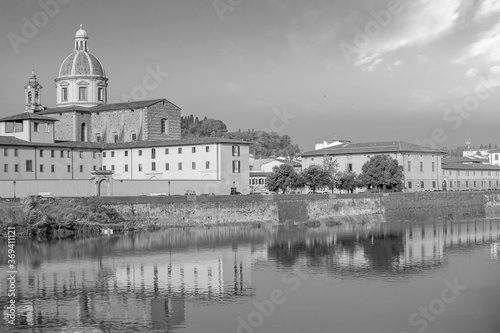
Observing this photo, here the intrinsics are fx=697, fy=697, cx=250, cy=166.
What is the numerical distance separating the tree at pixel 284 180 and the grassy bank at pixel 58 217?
886 inches

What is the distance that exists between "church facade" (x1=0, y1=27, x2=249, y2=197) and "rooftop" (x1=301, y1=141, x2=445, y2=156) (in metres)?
19.1

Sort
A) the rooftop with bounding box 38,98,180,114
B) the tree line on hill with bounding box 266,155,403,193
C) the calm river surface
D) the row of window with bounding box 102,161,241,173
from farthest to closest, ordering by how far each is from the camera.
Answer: the rooftop with bounding box 38,98,180,114 < the tree line on hill with bounding box 266,155,403,193 < the row of window with bounding box 102,161,241,173 < the calm river surface

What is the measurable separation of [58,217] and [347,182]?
3558 cm

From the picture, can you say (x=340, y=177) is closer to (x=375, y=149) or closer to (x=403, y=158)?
(x=375, y=149)

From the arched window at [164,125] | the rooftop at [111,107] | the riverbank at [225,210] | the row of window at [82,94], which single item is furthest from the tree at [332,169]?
the row of window at [82,94]

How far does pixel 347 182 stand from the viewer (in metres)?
74.8

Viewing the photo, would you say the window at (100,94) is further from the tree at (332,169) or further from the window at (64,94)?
the tree at (332,169)

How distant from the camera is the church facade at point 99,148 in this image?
191ft

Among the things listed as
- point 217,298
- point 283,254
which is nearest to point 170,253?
point 283,254

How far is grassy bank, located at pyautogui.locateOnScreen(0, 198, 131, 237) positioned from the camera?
46938 mm

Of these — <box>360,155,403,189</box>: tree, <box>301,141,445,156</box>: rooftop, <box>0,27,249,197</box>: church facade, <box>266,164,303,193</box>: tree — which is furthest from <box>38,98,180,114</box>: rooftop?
<box>360,155,403,189</box>: tree

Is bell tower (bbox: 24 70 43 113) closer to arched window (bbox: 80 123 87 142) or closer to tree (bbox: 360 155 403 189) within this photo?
arched window (bbox: 80 123 87 142)

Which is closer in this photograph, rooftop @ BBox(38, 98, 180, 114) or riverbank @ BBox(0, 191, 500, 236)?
riverbank @ BBox(0, 191, 500, 236)

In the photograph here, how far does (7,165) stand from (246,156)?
2178cm
